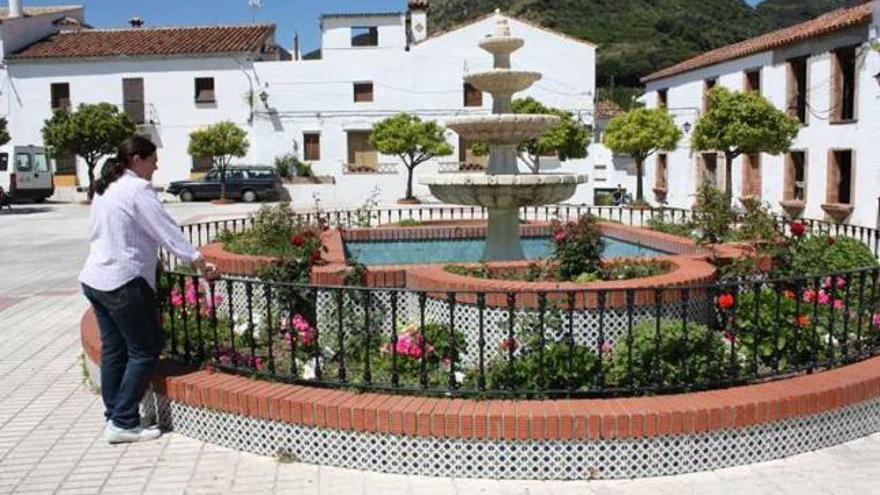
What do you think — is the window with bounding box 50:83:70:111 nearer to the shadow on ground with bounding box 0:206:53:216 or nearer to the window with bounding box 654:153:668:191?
the shadow on ground with bounding box 0:206:53:216

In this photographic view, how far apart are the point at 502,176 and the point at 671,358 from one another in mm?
3728

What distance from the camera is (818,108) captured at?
77.4ft

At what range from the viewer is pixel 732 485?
4289mm

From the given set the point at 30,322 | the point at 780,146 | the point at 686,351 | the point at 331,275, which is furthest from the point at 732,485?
the point at 780,146

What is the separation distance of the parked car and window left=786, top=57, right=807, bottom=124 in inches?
745

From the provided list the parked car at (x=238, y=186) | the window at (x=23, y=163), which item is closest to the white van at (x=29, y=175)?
the window at (x=23, y=163)

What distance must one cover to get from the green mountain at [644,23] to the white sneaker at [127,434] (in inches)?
2198

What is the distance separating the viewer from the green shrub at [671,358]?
487 cm

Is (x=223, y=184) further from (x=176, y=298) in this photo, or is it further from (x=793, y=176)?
(x=176, y=298)

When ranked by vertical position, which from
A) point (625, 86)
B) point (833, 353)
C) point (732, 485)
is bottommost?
point (732, 485)

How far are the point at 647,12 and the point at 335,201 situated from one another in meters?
44.9

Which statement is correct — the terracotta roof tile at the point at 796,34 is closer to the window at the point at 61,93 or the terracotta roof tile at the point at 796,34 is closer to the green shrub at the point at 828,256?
the green shrub at the point at 828,256

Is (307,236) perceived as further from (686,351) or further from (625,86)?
(625,86)

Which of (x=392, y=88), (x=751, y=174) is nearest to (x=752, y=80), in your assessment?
(x=751, y=174)
